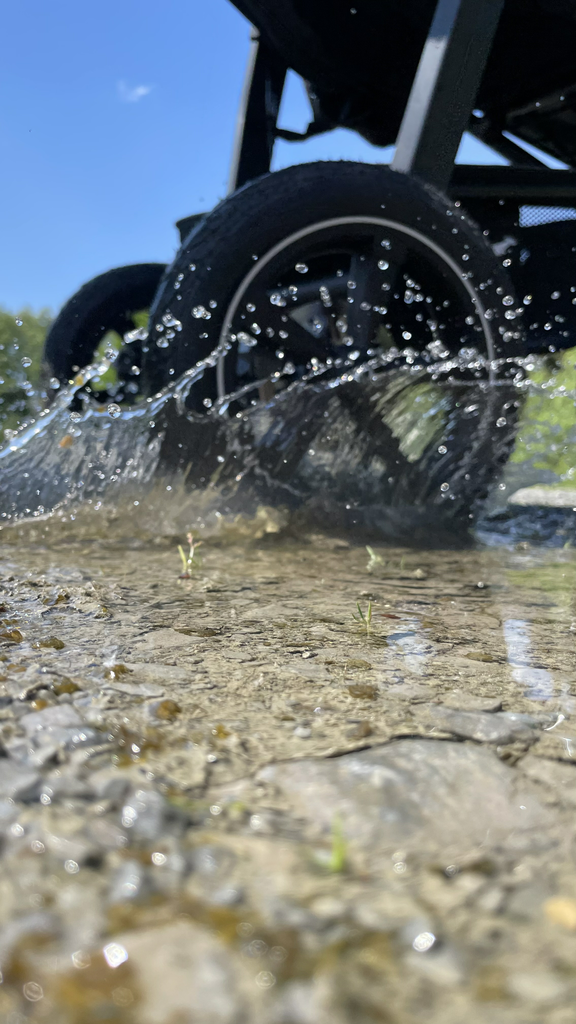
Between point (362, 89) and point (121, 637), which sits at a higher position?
point (362, 89)

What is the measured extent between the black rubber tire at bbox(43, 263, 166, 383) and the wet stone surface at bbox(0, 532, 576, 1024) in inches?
133

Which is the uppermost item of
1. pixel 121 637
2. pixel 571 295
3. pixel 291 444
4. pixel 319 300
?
pixel 571 295

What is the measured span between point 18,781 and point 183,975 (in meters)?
0.29

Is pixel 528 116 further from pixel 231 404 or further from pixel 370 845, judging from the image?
pixel 370 845

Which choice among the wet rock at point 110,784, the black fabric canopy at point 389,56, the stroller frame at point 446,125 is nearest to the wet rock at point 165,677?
the wet rock at point 110,784

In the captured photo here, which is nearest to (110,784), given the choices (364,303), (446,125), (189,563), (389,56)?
(189,563)

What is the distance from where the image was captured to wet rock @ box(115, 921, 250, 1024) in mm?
429

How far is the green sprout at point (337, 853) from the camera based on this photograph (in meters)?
0.58

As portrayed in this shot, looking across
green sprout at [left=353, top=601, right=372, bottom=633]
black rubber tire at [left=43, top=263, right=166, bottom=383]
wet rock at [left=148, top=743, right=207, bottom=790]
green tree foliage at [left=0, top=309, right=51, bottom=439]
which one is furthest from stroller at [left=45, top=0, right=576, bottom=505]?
green tree foliage at [left=0, top=309, right=51, bottom=439]

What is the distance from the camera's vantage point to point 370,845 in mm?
618

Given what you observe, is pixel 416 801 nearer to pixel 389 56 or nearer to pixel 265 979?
pixel 265 979

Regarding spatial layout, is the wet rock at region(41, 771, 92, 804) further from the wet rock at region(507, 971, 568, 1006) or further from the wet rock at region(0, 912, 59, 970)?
the wet rock at region(507, 971, 568, 1006)

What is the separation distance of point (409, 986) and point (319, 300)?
140 inches

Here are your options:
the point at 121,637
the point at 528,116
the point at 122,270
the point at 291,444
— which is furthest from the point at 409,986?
the point at 528,116
